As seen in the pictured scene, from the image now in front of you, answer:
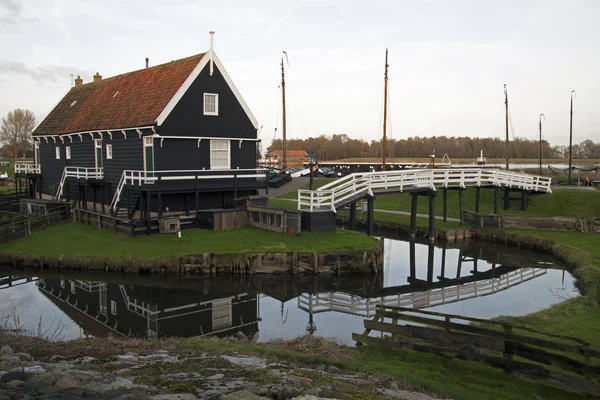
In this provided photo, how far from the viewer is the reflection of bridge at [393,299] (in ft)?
58.2

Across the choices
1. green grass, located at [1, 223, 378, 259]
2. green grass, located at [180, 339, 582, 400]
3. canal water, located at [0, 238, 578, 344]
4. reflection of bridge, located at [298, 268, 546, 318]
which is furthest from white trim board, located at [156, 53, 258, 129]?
green grass, located at [180, 339, 582, 400]

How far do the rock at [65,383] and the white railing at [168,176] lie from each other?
743 inches

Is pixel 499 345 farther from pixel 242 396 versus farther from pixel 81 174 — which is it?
pixel 81 174

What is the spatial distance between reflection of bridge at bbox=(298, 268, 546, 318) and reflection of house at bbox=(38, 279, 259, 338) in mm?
2238

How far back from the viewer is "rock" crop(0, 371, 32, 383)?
769cm

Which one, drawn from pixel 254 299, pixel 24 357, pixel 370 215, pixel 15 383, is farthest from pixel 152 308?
pixel 370 215

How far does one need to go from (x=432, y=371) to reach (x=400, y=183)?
18.9m

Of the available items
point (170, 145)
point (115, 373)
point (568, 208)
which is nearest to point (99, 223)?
point (170, 145)

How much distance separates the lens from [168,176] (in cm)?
2717

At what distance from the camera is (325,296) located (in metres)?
19.9

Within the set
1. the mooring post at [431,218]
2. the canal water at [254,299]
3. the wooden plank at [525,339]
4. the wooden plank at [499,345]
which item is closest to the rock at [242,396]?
the wooden plank at [525,339]

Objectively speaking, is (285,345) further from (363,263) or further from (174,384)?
(363,263)

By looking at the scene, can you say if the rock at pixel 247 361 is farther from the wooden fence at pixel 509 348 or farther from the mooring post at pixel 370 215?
the mooring post at pixel 370 215

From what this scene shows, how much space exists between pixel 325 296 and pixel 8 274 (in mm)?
14081
